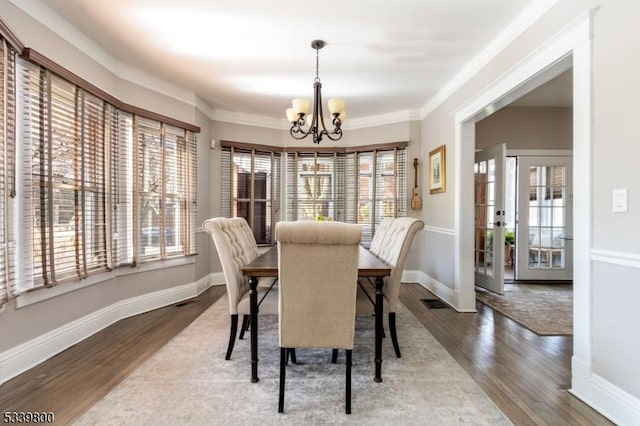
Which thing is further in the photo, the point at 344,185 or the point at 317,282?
the point at 344,185

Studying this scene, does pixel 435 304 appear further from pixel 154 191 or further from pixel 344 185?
pixel 154 191

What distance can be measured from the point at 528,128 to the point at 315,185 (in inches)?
129

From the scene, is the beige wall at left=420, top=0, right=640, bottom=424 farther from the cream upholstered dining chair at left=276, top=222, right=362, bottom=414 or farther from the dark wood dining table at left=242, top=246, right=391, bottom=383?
the cream upholstered dining chair at left=276, top=222, right=362, bottom=414

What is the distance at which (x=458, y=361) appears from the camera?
7.52 feet

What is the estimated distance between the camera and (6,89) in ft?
6.50

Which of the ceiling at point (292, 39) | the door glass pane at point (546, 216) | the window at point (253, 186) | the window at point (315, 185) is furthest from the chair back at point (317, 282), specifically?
the door glass pane at point (546, 216)

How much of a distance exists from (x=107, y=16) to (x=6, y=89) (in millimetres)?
882

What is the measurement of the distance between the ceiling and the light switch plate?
57.5 inches

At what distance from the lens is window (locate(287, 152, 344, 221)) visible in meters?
5.11

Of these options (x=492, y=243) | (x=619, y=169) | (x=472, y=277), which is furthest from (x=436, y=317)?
(x=619, y=169)

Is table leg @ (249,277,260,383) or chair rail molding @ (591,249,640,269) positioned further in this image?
table leg @ (249,277,260,383)

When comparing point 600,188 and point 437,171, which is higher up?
point 437,171

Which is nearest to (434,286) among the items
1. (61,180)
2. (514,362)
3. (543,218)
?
(514,362)

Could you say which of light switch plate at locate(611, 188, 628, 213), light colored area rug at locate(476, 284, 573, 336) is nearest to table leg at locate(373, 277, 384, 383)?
light switch plate at locate(611, 188, 628, 213)
